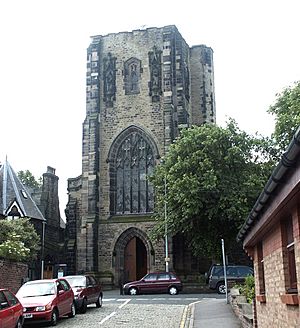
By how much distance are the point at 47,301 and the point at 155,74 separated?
27688 mm

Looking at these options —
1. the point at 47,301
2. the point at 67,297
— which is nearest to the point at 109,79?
the point at 67,297

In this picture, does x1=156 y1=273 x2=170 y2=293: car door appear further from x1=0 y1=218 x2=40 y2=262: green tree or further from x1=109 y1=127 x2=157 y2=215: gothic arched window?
x1=109 y1=127 x2=157 y2=215: gothic arched window

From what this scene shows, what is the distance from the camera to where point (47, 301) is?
54.8 feet

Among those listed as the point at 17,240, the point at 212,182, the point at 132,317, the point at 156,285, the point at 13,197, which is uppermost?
the point at 13,197

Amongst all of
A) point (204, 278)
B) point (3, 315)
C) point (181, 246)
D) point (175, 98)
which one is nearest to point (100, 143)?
point (175, 98)

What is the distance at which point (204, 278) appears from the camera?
35.4 meters

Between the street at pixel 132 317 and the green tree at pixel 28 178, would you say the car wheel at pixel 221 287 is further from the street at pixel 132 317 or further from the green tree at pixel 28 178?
the green tree at pixel 28 178

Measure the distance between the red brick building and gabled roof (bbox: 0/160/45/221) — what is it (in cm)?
3366

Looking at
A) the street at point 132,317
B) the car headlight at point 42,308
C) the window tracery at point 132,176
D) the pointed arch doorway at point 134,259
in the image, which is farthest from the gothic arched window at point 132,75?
the car headlight at point 42,308

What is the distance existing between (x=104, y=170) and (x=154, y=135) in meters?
4.50

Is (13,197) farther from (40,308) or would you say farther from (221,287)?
(40,308)

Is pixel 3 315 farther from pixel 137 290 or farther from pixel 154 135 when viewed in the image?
pixel 154 135

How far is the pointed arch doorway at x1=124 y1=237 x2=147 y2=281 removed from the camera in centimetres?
4100

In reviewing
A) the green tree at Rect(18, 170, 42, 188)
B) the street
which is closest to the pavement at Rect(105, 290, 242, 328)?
the street
